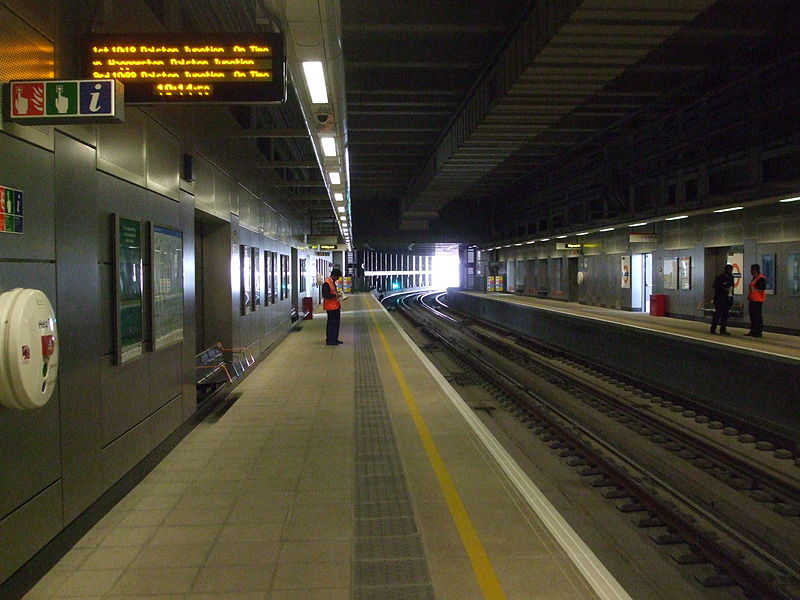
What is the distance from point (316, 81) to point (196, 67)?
1429mm

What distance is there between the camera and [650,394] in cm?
1200

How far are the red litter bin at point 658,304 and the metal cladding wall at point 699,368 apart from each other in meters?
2.72

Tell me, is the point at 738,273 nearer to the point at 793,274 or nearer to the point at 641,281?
the point at 793,274

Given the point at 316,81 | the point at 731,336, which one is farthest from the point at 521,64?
the point at 731,336

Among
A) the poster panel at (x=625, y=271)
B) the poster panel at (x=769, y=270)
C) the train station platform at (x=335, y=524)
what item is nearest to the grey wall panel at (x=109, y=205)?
the train station platform at (x=335, y=524)

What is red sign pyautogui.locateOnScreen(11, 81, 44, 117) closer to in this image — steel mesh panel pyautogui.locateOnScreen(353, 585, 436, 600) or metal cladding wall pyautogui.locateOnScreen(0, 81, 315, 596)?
metal cladding wall pyautogui.locateOnScreen(0, 81, 315, 596)

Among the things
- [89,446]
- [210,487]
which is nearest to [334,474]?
[210,487]

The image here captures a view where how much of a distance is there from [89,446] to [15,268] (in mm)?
1509

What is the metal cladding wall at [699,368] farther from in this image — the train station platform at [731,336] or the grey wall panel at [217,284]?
the grey wall panel at [217,284]

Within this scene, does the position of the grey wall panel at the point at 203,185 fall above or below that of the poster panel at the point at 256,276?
above

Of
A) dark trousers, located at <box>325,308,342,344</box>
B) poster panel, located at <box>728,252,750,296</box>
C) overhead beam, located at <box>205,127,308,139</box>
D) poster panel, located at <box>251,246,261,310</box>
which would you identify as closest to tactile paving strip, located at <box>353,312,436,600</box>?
overhead beam, located at <box>205,127,308,139</box>

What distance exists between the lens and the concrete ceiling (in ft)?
25.6

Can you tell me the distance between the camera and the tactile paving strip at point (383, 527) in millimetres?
3385

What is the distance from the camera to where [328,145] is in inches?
337
